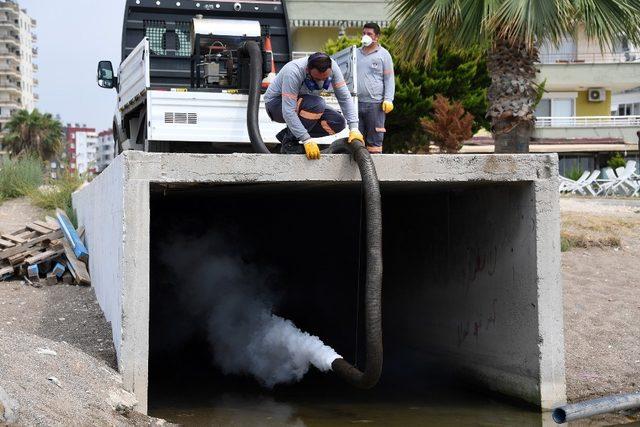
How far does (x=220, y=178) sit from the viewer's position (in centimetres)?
894

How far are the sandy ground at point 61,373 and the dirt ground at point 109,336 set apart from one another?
12 millimetres

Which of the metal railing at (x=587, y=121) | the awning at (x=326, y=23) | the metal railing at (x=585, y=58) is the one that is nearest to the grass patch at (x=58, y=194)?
the awning at (x=326, y=23)

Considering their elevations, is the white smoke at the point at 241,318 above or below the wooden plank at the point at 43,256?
below

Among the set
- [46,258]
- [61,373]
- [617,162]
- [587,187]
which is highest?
[617,162]

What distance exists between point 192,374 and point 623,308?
614 centimetres

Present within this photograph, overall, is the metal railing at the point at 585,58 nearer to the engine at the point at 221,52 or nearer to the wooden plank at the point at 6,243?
the engine at the point at 221,52

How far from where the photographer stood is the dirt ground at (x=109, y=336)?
723 centimetres

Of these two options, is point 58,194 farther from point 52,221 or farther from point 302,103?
point 302,103

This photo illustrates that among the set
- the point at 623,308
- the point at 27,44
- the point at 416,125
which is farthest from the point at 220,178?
the point at 27,44

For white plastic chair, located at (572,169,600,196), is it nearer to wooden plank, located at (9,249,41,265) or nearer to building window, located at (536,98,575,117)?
building window, located at (536,98,575,117)

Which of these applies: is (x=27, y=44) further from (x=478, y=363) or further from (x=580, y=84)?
(x=478, y=363)

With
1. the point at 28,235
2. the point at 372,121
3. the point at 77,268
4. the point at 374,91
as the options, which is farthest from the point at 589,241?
Result: the point at 28,235

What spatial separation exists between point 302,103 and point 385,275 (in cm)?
502

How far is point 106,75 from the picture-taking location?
1468 centimetres
